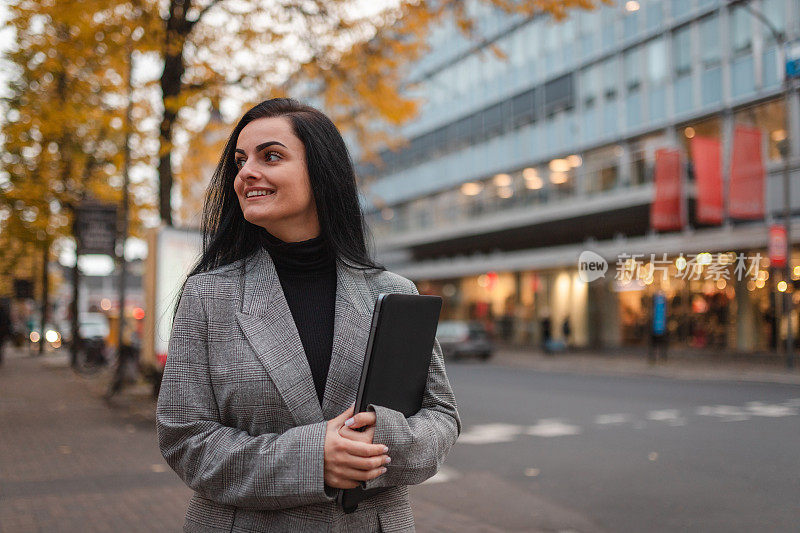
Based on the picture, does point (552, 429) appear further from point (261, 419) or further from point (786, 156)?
point (261, 419)

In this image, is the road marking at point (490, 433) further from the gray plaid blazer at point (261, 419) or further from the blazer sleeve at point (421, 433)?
the gray plaid blazer at point (261, 419)

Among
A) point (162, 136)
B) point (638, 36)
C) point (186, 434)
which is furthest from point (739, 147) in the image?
point (162, 136)

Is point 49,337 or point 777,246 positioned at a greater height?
point 777,246

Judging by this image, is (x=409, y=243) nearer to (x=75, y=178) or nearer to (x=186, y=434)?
(x=75, y=178)

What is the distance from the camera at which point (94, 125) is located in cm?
2041

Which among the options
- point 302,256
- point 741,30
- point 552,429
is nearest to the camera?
point 302,256

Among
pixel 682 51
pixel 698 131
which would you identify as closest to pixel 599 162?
pixel 682 51

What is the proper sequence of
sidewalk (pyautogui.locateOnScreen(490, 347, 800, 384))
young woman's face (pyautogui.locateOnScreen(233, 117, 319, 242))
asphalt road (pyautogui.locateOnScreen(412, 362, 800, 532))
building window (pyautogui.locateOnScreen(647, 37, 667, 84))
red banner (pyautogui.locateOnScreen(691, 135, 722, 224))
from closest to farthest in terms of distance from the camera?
young woman's face (pyautogui.locateOnScreen(233, 117, 319, 242)) < asphalt road (pyautogui.locateOnScreen(412, 362, 800, 532)) < red banner (pyautogui.locateOnScreen(691, 135, 722, 224)) < sidewalk (pyautogui.locateOnScreen(490, 347, 800, 384)) < building window (pyautogui.locateOnScreen(647, 37, 667, 84))

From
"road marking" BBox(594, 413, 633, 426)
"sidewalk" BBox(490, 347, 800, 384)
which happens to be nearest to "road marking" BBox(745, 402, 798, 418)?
"sidewalk" BBox(490, 347, 800, 384)

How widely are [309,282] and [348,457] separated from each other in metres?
0.53

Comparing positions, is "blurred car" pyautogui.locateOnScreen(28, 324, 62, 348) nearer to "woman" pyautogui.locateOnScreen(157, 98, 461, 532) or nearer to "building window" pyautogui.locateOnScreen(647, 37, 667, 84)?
"building window" pyautogui.locateOnScreen(647, 37, 667, 84)

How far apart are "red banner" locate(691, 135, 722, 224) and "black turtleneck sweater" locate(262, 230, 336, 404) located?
2.73m

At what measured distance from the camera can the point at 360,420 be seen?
1820 mm

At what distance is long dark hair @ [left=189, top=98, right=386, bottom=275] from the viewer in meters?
2.13
